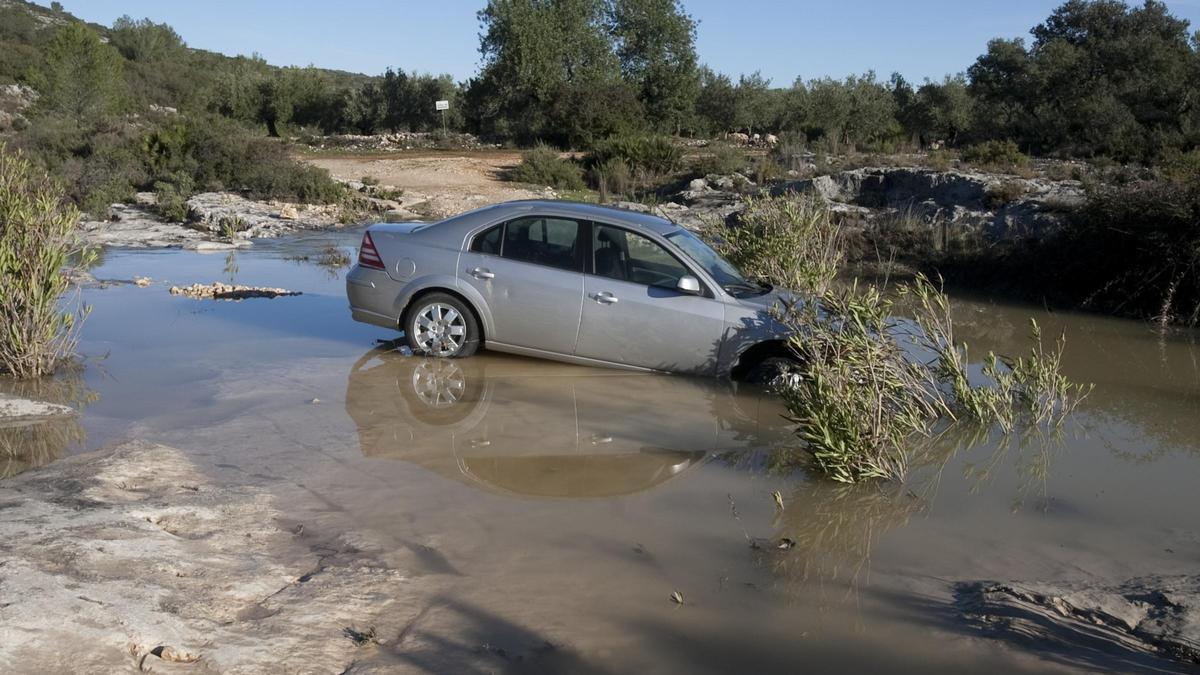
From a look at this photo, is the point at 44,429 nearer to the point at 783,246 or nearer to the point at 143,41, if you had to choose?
the point at 783,246

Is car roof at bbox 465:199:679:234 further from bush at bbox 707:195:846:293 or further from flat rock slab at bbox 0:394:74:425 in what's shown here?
flat rock slab at bbox 0:394:74:425

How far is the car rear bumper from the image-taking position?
9852 millimetres

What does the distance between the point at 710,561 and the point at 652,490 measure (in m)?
1.22

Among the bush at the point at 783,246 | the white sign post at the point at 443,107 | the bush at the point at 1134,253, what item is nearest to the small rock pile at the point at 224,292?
the bush at the point at 783,246

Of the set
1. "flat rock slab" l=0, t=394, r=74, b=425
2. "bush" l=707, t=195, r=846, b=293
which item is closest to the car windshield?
"bush" l=707, t=195, r=846, b=293

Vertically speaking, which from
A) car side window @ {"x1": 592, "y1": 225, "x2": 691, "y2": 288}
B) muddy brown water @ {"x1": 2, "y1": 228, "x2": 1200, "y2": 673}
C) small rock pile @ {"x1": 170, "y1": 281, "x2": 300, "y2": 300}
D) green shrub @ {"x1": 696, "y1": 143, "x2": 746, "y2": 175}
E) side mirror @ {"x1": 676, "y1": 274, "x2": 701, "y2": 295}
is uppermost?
green shrub @ {"x1": 696, "y1": 143, "x2": 746, "y2": 175}

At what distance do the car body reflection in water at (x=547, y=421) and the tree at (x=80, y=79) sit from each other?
1425 inches

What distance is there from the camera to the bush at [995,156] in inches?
911

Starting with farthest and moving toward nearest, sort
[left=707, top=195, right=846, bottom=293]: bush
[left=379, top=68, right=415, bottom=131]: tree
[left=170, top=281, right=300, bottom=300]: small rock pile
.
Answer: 1. [left=379, top=68, right=415, bottom=131]: tree
2. [left=170, top=281, right=300, bottom=300]: small rock pile
3. [left=707, top=195, right=846, bottom=293]: bush

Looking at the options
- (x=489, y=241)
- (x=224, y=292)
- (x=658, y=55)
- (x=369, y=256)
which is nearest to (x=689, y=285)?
(x=489, y=241)

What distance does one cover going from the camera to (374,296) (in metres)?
9.91

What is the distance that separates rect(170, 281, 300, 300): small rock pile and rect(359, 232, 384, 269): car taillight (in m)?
3.63

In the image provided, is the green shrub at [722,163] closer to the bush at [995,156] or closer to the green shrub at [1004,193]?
the bush at [995,156]

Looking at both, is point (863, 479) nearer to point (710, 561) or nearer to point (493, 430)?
point (710, 561)
